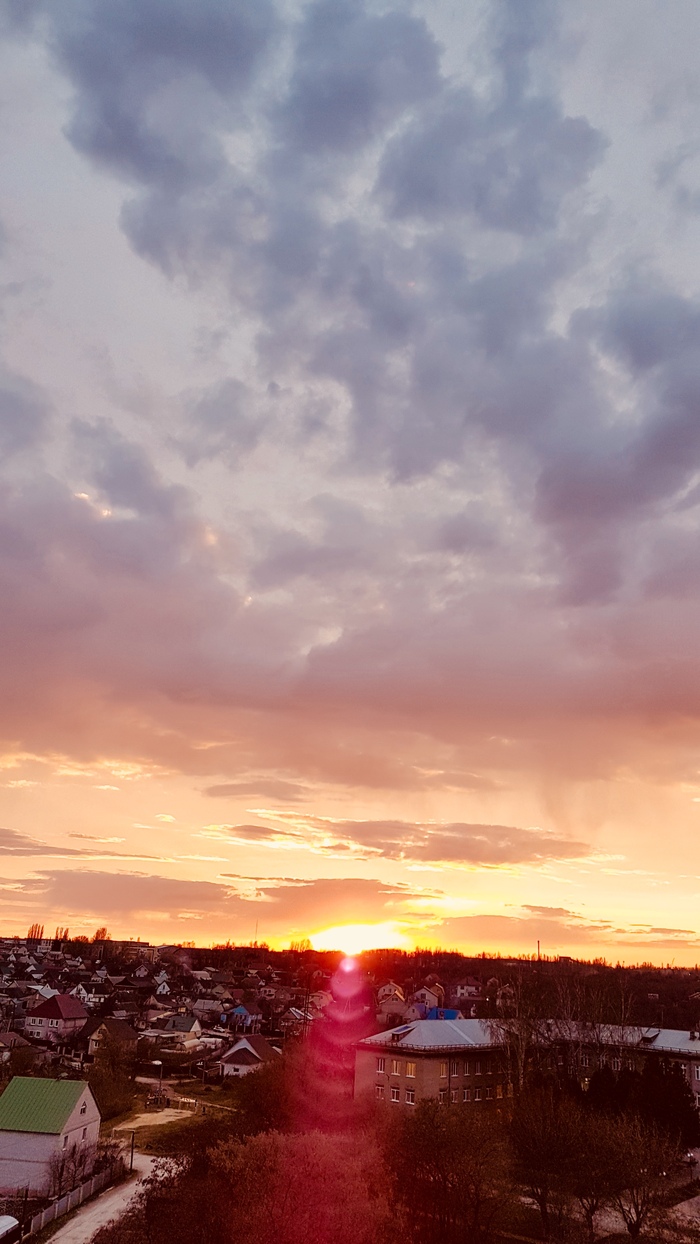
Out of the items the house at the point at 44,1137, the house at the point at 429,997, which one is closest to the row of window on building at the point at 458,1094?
the house at the point at 44,1137

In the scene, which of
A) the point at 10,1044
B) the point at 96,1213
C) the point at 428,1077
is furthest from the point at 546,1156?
the point at 10,1044

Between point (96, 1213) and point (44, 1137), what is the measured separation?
7.72m

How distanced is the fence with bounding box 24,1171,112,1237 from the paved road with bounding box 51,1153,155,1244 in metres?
0.64

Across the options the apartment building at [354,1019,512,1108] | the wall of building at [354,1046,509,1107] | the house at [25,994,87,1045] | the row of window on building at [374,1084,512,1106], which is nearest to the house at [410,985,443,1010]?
the house at [25,994,87,1045]

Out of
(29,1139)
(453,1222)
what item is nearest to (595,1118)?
(453,1222)

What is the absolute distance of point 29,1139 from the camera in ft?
153

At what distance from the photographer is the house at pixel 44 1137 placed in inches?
1783

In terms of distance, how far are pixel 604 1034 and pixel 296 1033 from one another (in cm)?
5163

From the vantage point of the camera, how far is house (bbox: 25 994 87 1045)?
350 ft

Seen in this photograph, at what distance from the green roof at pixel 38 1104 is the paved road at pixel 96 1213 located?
511cm

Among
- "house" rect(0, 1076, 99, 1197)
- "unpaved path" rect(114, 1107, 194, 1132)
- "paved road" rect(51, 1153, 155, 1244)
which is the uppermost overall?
"house" rect(0, 1076, 99, 1197)

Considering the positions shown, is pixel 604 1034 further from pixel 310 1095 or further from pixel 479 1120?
pixel 479 1120

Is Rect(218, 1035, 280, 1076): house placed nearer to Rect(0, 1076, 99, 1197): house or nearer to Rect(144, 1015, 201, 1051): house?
Rect(144, 1015, 201, 1051): house

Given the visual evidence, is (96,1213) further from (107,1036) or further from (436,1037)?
(107,1036)
